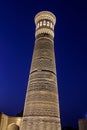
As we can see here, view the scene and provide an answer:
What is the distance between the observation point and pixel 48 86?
8.15 meters

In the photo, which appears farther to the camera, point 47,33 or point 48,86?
point 47,33

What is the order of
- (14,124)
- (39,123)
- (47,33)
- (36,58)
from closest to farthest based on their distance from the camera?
(39,123) → (36,58) → (47,33) → (14,124)

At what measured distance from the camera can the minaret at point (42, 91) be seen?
24.5ft

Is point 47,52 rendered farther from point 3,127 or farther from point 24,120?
point 3,127

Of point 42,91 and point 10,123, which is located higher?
point 42,91

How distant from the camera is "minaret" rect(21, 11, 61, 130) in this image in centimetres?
748

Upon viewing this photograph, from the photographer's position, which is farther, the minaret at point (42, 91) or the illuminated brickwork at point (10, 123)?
the illuminated brickwork at point (10, 123)

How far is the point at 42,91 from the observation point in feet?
26.2

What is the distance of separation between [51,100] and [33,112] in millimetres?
964

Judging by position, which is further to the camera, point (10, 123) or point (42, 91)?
point (10, 123)

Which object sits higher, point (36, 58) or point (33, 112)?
point (36, 58)

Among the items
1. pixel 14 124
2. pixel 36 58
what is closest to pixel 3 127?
pixel 14 124

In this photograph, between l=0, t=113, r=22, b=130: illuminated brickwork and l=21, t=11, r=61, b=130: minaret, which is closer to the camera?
l=21, t=11, r=61, b=130: minaret

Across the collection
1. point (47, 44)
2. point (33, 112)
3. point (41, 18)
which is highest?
point (41, 18)
